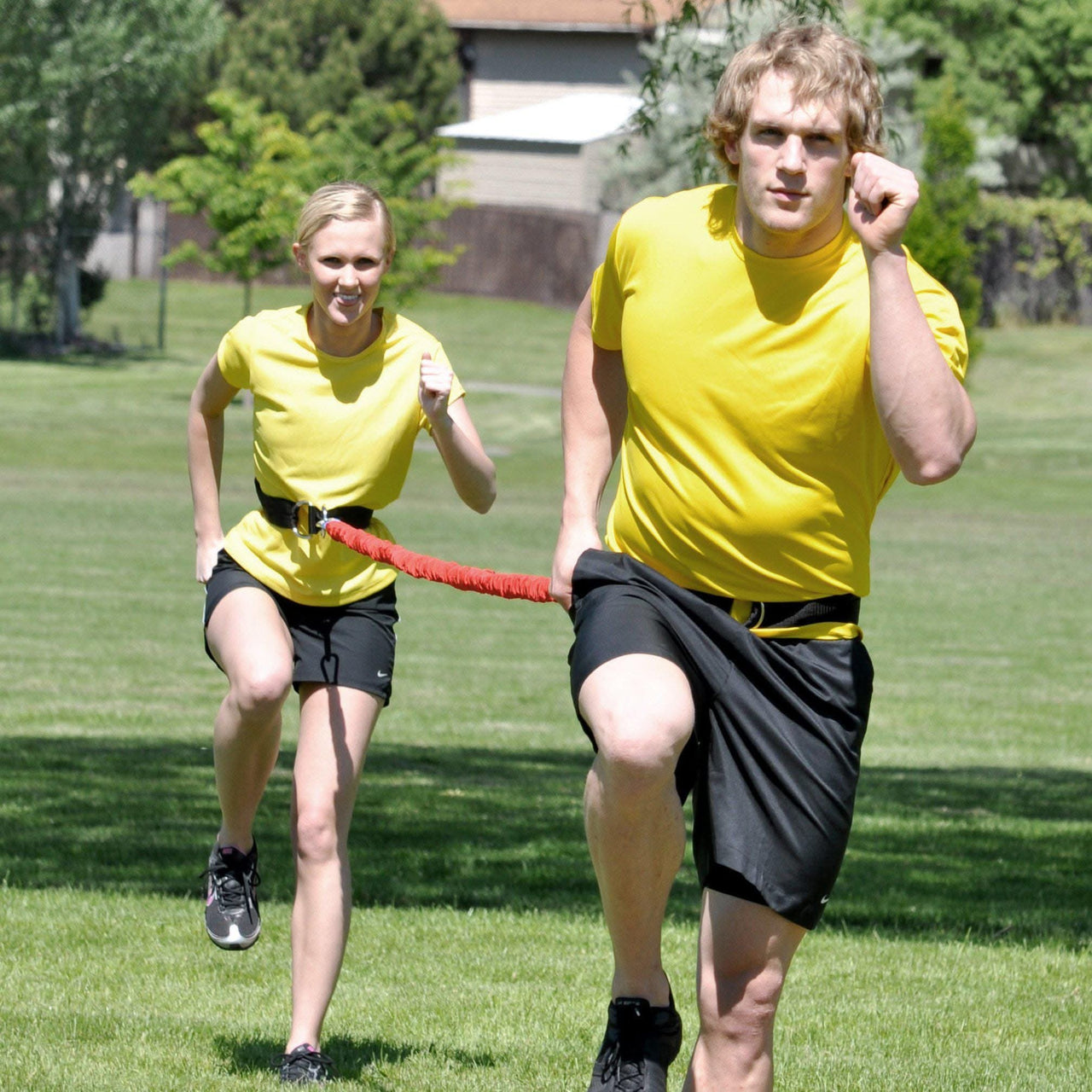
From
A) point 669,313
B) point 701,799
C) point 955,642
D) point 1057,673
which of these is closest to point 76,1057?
point 701,799

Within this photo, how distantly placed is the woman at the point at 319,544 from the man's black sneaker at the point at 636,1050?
1100 mm

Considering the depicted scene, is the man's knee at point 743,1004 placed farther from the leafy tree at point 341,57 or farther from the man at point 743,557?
the leafy tree at point 341,57

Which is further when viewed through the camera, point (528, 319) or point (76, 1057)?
point (528, 319)

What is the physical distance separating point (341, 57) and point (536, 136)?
7.55 metres

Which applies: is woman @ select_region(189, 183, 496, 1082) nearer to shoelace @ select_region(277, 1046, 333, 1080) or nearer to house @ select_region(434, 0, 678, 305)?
shoelace @ select_region(277, 1046, 333, 1080)

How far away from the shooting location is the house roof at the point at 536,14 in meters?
62.3

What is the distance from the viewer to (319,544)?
5.15m

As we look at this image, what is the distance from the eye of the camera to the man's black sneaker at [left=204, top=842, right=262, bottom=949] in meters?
5.21

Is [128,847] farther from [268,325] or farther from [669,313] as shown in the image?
[669,313]

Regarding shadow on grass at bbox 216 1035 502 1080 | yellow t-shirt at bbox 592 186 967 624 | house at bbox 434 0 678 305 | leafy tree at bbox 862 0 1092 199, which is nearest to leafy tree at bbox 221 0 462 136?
house at bbox 434 0 678 305

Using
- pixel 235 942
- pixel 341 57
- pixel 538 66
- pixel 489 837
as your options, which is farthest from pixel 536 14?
pixel 235 942

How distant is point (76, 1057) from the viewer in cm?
491

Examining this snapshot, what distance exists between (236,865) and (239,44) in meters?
62.3

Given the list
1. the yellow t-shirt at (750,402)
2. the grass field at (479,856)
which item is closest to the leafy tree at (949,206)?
the grass field at (479,856)
